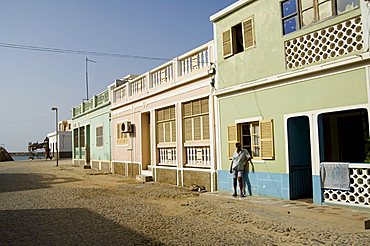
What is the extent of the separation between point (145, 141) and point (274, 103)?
956 centimetres

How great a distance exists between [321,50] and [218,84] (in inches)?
164

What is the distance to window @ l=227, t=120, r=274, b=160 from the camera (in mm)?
10392

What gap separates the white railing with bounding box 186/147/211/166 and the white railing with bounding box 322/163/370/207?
5615 millimetres

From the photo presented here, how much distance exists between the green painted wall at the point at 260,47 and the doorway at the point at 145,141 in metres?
7.13

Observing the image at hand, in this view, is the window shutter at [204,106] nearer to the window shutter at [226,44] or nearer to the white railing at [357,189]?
the window shutter at [226,44]

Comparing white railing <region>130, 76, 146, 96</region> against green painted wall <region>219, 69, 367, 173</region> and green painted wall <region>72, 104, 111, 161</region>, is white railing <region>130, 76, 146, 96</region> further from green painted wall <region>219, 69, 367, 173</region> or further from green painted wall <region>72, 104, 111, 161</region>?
green painted wall <region>219, 69, 367, 173</region>

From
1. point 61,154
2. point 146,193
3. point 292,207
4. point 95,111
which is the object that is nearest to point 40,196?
point 146,193

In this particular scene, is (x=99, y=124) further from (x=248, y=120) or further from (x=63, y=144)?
(x=63, y=144)

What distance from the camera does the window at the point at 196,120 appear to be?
13656 millimetres

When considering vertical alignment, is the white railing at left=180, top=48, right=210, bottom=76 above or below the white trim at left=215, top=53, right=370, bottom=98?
above

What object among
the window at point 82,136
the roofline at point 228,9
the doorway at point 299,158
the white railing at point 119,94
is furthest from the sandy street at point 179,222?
the window at point 82,136

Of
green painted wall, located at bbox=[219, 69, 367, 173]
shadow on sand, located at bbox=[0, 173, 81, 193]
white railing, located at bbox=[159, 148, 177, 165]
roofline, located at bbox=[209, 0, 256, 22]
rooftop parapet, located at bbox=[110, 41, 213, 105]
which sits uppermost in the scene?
roofline, located at bbox=[209, 0, 256, 22]

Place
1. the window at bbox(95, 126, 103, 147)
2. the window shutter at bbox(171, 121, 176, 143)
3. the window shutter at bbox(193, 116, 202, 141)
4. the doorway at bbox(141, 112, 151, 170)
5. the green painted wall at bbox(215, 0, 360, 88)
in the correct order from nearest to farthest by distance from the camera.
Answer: the green painted wall at bbox(215, 0, 360, 88) → the window shutter at bbox(193, 116, 202, 141) → the window shutter at bbox(171, 121, 176, 143) → the doorway at bbox(141, 112, 151, 170) → the window at bbox(95, 126, 103, 147)

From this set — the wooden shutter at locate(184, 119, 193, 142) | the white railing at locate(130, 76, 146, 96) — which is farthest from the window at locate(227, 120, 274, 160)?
the white railing at locate(130, 76, 146, 96)
